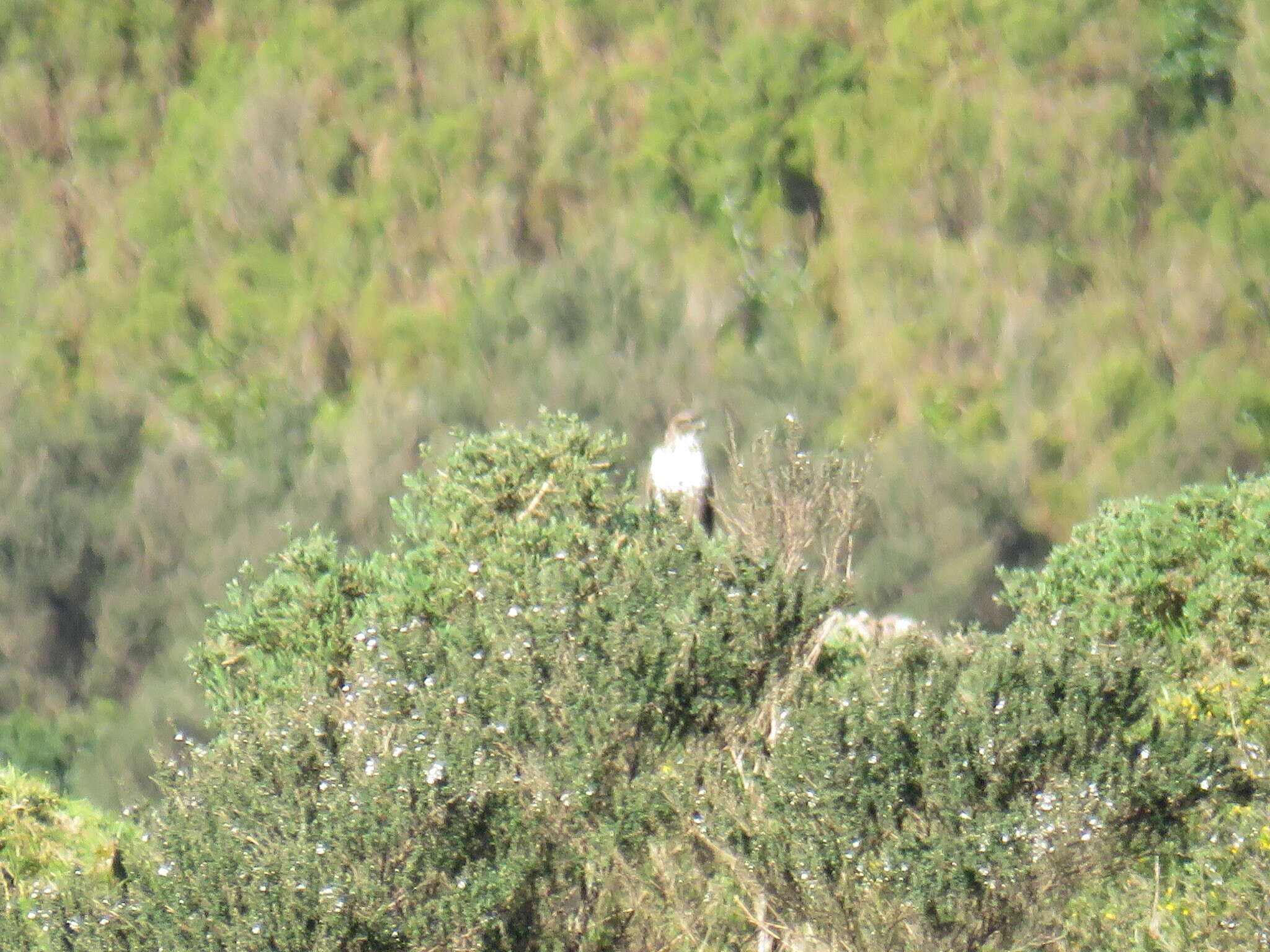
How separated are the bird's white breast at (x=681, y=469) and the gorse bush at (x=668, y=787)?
2.77 metres

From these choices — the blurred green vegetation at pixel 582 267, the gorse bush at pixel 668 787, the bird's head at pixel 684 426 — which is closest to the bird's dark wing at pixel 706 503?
the bird's head at pixel 684 426

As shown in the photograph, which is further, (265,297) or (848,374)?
(265,297)

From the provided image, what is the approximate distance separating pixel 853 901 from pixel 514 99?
23.6 metres

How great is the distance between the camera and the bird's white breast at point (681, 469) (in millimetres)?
9625

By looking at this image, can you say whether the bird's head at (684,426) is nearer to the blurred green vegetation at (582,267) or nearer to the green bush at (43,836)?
the green bush at (43,836)

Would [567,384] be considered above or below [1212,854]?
above

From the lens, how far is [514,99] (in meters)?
28.2

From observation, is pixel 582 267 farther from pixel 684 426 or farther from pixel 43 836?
pixel 43 836

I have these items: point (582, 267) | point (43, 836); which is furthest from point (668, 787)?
point (582, 267)

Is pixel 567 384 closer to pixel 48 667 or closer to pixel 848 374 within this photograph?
pixel 848 374

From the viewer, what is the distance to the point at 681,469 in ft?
31.7

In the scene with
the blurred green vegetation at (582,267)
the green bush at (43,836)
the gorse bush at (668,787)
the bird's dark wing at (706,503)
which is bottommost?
the green bush at (43,836)

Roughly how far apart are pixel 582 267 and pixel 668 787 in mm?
17188

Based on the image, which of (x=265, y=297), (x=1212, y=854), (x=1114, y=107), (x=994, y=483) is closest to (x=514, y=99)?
(x=265, y=297)
